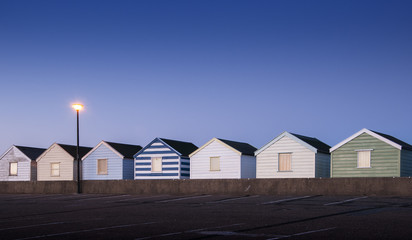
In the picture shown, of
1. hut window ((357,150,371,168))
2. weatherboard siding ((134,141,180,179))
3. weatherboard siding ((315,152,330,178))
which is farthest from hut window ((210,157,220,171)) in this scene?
hut window ((357,150,371,168))

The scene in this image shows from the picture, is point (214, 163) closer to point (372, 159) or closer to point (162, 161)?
point (162, 161)

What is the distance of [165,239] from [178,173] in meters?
34.2

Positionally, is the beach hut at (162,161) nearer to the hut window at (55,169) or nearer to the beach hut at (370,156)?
the hut window at (55,169)

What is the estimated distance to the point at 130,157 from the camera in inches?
1827

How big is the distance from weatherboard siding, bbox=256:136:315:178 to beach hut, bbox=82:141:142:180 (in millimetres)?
13223

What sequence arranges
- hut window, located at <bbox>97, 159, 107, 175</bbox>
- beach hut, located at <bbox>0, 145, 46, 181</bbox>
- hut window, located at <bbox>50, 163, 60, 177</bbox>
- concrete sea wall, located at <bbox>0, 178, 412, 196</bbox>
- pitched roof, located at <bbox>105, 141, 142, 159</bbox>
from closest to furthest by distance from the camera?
1. concrete sea wall, located at <bbox>0, 178, 412, 196</bbox>
2. pitched roof, located at <bbox>105, 141, 142, 159</bbox>
3. hut window, located at <bbox>97, 159, 107, 175</bbox>
4. hut window, located at <bbox>50, 163, 60, 177</bbox>
5. beach hut, located at <bbox>0, 145, 46, 181</bbox>

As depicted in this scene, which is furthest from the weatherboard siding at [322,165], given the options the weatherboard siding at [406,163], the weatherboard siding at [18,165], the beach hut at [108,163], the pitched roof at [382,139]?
the weatherboard siding at [18,165]

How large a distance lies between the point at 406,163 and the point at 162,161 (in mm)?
20060

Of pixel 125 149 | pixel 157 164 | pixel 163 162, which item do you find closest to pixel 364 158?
pixel 163 162

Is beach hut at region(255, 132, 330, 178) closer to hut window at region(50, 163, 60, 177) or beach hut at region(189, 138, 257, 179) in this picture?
beach hut at region(189, 138, 257, 179)

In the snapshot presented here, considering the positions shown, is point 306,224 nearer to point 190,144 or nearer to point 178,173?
point 178,173

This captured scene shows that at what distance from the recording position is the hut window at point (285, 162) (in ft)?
125

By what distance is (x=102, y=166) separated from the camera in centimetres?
4662

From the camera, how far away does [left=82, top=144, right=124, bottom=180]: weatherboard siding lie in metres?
45.7
